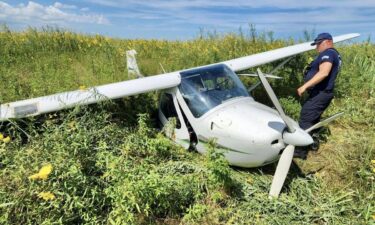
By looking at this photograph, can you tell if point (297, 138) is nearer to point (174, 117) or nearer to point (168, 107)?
point (174, 117)

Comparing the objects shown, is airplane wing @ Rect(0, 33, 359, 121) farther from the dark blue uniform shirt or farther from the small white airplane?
the dark blue uniform shirt

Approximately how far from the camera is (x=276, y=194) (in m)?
4.98

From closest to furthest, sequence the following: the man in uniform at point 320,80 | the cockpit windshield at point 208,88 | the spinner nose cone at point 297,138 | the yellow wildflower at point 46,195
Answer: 1. the yellow wildflower at point 46,195
2. the spinner nose cone at point 297,138
3. the cockpit windshield at point 208,88
4. the man in uniform at point 320,80

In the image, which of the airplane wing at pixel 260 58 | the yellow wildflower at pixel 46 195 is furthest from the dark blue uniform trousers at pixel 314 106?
the yellow wildflower at pixel 46 195

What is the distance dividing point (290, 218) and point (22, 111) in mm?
3784

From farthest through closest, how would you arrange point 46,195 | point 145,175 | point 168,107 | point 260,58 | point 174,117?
point 260,58
point 168,107
point 174,117
point 145,175
point 46,195

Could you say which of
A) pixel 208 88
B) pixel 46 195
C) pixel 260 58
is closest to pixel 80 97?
pixel 208 88

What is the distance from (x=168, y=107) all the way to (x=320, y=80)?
8.52 feet

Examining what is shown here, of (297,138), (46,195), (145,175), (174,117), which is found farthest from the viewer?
(174,117)

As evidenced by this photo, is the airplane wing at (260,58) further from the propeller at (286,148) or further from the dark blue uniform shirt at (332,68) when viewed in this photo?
the propeller at (286,148)

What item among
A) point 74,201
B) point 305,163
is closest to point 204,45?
point 305,163

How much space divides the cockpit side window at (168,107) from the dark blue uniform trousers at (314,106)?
2241 millimetres

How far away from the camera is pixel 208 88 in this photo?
5.95 metres

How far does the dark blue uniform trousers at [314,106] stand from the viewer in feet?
21.5
